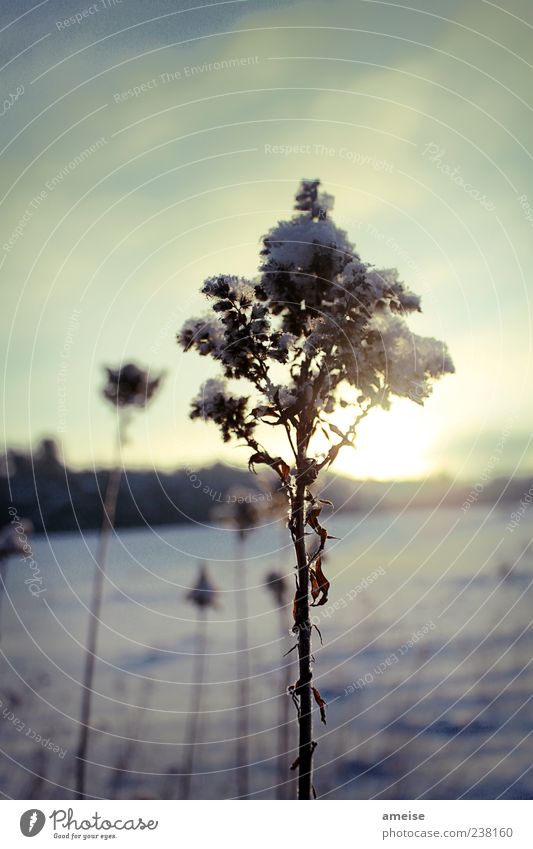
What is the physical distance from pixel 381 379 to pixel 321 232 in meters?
0.75

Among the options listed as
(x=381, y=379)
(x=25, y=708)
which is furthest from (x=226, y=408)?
(x=25, y=708)

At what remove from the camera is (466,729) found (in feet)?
57.1

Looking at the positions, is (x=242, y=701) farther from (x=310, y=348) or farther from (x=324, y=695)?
(x=310, y=348)

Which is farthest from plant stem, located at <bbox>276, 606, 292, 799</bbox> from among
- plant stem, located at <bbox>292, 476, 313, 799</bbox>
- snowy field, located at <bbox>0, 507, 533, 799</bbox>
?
plant stem, located at <bbox>292, 476, 313, 799</bbox>

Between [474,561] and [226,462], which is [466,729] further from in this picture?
[474,561]

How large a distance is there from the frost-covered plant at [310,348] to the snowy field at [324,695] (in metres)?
4.14

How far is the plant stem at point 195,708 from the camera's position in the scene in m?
14.0

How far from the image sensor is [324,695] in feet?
58.4

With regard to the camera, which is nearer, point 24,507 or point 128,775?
point 128,775

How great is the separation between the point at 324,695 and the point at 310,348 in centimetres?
1631

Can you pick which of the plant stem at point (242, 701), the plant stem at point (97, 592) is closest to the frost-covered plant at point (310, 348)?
the plant stem at point (97, 592)

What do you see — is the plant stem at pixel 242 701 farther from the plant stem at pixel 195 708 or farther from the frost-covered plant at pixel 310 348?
the frost-covered plant at pixel 310 348

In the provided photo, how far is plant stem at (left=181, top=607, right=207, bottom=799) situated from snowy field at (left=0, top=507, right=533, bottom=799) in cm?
23
